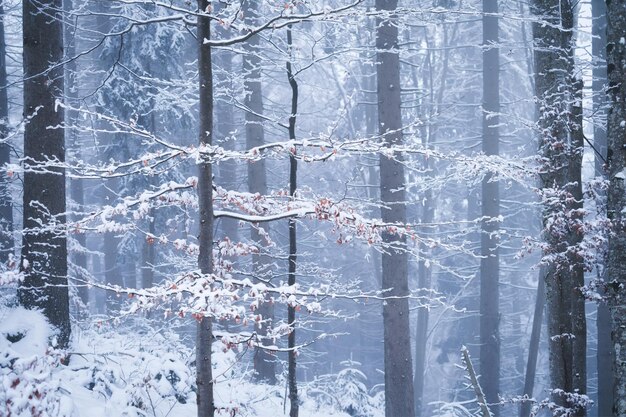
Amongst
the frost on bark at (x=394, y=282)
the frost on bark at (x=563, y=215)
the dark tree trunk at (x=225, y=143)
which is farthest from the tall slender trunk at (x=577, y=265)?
the dark tree trunk at (x=225, y=143)

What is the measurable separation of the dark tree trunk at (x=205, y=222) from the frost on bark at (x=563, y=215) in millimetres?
4876

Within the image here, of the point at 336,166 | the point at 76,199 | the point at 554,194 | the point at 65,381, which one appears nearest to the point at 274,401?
the point at 65,381

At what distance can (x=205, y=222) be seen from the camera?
5.12 meters

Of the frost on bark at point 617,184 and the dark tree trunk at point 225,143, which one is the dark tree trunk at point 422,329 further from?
the frost on bark at point 617,184

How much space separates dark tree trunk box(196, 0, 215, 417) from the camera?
16.5 ft

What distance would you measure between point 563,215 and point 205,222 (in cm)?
518

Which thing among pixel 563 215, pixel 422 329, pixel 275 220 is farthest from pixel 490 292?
pixel 275 220

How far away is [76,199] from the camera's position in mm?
21797

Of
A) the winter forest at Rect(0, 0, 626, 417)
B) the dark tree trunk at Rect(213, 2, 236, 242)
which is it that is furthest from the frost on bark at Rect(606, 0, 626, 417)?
the dark tree trunk at Rect(213, 2, 236, 242)

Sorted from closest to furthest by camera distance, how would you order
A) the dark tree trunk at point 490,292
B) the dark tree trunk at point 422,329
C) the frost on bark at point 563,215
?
the frost on bark at point 563,215 < the dark tree trunk at point 490,292 < the dark tree trunk at point 422,329

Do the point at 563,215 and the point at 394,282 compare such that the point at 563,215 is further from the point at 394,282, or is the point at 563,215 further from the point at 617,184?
the point at 394,282

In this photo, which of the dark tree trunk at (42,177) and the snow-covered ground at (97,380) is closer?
the snow-covered ground at (97,380)

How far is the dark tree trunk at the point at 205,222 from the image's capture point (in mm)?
5031

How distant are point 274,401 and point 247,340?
5.37 meters
